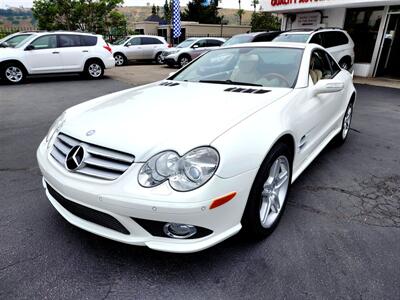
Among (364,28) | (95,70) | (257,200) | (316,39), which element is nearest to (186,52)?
(95,70)

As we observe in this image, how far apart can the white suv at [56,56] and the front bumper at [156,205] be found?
938 cm

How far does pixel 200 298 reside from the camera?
6.32ft

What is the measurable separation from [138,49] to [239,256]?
53.4 ft

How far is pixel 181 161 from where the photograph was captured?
6.20ft

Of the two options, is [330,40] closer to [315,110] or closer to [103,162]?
[315,110]

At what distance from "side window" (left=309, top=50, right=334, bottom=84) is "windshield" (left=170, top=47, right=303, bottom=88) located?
0.23 meters

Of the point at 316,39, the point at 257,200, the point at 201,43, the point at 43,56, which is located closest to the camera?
the point at 257,200

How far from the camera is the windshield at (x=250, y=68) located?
310cm

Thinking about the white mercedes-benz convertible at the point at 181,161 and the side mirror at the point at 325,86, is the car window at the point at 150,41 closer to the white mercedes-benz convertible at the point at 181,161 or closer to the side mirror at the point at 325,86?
the white mercedes-benz convertible at the point at 181,161

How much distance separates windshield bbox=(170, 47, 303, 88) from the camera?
3.10m

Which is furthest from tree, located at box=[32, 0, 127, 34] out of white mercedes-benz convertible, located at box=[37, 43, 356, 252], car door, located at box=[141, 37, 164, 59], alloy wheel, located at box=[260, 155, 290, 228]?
alloy wheel, located at box=[260, 155, 290, 228]

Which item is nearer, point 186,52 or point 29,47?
point 29,47

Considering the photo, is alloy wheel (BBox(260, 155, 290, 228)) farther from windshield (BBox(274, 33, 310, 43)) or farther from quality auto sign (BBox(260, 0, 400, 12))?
quality auto sign (BBox(260, 0, 400, 12))

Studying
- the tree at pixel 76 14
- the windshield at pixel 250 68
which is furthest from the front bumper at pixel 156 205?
the tree at pixel 76 14
